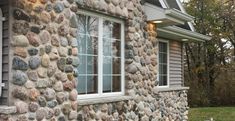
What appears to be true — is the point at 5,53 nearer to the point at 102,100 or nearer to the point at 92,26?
the point at 92,26

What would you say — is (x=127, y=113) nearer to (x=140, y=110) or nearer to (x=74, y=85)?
(x=140, y=110)

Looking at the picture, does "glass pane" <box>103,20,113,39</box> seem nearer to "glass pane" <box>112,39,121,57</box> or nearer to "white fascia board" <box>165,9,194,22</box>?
"glass pane" <box>112,39,121,57</box>

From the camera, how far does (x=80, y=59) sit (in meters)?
7.41

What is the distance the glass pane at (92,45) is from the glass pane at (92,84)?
51 centimetres

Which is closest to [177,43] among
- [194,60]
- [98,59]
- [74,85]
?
[98,59]

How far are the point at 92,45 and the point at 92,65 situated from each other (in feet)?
1.33

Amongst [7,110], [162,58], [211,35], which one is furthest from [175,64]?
[211,35]

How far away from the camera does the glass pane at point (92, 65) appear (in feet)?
24.9

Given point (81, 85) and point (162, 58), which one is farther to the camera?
point (162, 58)

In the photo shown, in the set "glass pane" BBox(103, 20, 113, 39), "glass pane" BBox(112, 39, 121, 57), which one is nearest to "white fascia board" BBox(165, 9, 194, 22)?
"glass pane" BBox(112, 39, 121, 57)

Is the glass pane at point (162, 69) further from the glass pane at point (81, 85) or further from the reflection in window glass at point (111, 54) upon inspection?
the glass pane at point (81, 85)

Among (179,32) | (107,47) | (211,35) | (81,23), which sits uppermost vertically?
(211,35)

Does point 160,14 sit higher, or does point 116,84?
point 160,14

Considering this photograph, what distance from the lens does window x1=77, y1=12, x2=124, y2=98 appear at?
7477mm
